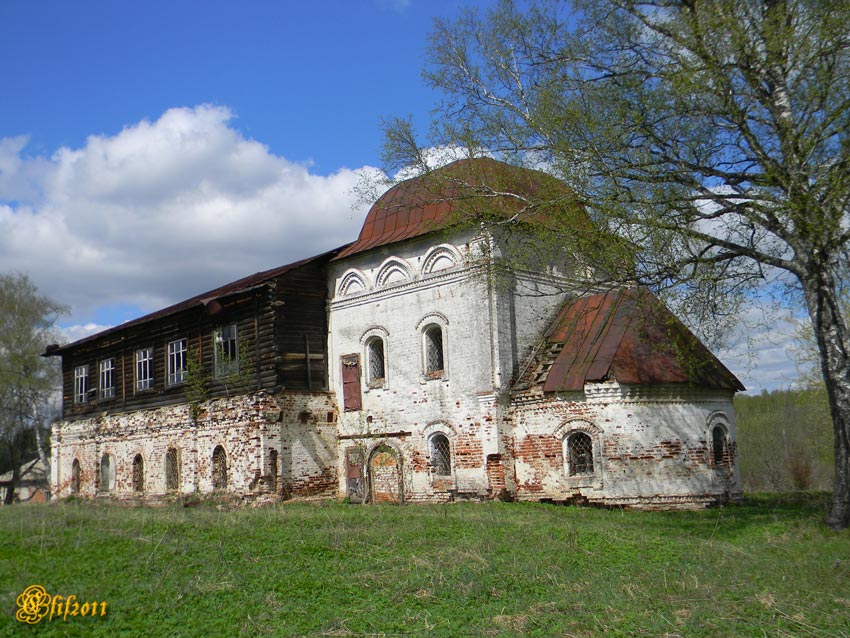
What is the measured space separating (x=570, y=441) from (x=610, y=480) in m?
1.23

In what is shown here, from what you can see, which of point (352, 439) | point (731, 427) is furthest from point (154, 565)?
point (731, 427)

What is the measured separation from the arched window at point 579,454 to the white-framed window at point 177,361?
39.2 ft

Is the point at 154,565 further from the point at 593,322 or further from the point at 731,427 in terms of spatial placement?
the point at 731,427

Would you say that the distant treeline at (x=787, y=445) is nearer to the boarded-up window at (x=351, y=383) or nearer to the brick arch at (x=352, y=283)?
the boarded-up window at (x=351, y=383)

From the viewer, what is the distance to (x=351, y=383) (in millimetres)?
20875

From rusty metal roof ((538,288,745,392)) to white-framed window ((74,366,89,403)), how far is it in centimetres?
1801

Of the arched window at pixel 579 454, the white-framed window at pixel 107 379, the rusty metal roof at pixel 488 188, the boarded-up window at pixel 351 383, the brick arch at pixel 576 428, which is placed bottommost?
the arched window at pixel 579 454

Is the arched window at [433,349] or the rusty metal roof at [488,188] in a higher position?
the rusty metal roof at [488,188]

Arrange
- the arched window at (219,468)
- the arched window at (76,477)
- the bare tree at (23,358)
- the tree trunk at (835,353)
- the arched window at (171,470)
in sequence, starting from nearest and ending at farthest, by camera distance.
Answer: the tree trunk at (835,353) → the arched window at (219,468) → the arched window at (171,470) → the arched window at (76,477) → the bare tree at (23,358)

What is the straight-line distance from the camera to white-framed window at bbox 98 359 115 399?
2708cm

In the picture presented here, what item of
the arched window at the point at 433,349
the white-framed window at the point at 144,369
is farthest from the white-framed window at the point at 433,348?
the white-framed window at the point at 144,369

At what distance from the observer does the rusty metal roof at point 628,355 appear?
16.7 metres

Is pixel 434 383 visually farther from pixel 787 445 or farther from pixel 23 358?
pixel 787 445

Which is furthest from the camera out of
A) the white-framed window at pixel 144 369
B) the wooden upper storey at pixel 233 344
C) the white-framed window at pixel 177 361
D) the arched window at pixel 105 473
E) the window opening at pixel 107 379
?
the window opening at pixel 107 379
